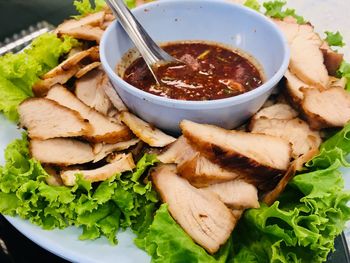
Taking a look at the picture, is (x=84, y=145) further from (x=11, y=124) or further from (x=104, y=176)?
(x=11, y=124)

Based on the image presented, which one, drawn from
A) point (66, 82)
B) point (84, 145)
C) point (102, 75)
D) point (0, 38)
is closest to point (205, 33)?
point (102, 75)

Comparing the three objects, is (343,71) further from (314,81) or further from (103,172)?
(103,172)

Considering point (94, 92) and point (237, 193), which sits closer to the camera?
point (237, 193)

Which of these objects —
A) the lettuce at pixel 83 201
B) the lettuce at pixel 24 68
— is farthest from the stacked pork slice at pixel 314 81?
the lettuce at pixel 24 68

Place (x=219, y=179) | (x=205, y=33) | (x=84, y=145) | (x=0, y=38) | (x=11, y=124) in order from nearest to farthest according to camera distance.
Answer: (x=219, y=179) → (x=84, y=145) → (x=11, y=124) → (x=205, y=33) → (x=0, y=38)

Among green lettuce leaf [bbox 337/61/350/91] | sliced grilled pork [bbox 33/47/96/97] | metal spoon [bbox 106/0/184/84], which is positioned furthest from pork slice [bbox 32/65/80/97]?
green lettuce leaf [bbox 337/61/350/91]

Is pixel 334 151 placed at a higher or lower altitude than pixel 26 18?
higher

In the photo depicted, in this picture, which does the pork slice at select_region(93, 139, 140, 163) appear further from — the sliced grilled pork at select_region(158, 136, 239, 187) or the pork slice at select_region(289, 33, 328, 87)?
the pork slice at select_region(289, 33, 328, 87)

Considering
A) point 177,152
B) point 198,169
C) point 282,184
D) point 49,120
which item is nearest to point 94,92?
point 49,120

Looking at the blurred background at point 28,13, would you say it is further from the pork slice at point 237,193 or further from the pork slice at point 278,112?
the pork slice at point 237,193
